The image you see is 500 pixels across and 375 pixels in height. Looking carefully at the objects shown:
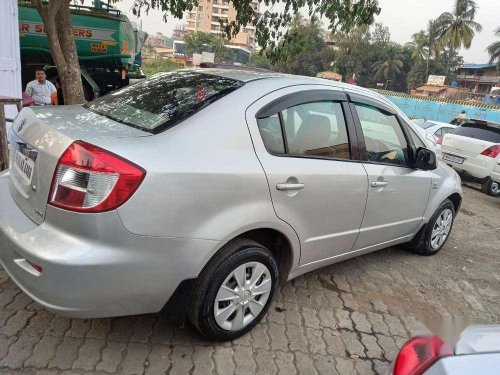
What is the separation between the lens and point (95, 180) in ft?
6.27

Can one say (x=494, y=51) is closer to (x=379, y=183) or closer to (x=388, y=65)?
(x=388, y=65)

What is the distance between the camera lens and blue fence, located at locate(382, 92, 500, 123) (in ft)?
71.4

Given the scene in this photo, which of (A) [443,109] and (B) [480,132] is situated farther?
(A) [443,109]

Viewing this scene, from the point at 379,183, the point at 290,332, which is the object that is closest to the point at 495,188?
the point at 379,183

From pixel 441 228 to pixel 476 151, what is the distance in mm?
5023

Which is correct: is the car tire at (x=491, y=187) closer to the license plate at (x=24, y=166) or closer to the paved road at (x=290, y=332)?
the paved road at (x=290, y=332)

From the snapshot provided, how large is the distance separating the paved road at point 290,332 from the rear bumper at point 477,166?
5005 millimetres

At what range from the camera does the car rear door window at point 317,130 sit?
2.66 metres

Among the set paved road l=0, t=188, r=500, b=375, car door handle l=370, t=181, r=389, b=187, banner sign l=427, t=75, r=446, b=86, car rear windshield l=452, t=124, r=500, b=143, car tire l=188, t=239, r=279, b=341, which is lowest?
paved road l=0, t=188, r=500, b=375

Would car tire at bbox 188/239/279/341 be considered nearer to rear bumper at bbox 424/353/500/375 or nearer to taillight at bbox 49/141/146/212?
taillight at bbox 49/141/146/212

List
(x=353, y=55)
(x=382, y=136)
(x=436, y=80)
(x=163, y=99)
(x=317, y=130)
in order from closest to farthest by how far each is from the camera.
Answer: (x=163, y=99), (x=317, y=130), (x=382, y=136), (x=436, y=80), (x=353, y=55)

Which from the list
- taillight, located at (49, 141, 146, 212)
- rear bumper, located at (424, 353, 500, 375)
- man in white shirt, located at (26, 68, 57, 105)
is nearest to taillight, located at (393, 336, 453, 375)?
rear bumper, located at (424, 353, 500, 375)

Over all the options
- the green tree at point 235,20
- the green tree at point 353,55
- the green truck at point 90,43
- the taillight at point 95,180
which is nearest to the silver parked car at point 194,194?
the taillight at point 95,180

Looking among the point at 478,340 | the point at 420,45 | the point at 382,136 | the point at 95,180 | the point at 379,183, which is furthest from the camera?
the point at 420,45
